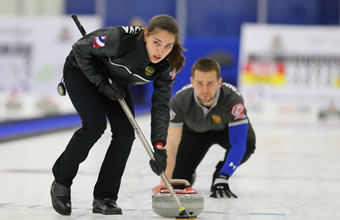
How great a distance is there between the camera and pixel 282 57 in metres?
10.4

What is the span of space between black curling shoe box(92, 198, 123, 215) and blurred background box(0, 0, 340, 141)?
3.77m

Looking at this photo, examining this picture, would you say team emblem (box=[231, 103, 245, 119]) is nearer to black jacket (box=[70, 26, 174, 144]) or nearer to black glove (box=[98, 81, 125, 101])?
black jacket (box=[70, 26, 174, 144])

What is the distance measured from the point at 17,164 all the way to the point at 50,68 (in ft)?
15.1

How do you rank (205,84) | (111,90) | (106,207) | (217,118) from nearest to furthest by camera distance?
(111,90), (106,207), (205,84), (217,118)

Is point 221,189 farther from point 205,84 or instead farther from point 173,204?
point 173,204

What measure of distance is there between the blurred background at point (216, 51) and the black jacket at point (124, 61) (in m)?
3.89

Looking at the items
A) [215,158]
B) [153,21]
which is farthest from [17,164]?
[153,21]

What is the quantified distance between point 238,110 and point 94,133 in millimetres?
1104

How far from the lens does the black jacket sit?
2.93 m

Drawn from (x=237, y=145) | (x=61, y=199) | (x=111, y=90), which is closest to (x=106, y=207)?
(x=61, y=199)

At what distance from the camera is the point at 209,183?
418 centimetres

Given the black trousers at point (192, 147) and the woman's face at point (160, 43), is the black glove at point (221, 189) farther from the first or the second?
the woman's face at point (160, 43)

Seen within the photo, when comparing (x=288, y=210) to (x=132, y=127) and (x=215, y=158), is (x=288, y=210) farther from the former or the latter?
(x=215, y=158)

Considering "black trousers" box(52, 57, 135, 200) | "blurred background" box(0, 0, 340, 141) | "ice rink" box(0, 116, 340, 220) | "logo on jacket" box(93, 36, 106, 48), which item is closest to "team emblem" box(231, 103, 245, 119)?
"ice rink" box(0, 116, 340, 220)
